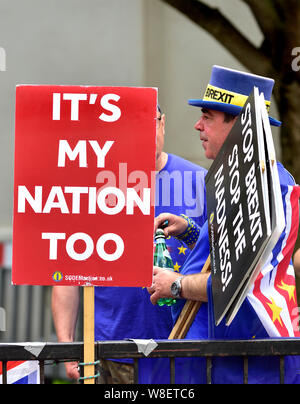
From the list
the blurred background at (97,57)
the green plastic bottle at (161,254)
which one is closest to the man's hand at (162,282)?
the green plastic bottle at (161,254)

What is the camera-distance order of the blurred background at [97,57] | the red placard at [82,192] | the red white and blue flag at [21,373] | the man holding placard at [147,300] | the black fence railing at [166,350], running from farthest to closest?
the blurred background at [97,57] < the man holding placard at [147,300] < the red white and blue flag at [21,373] < the red placard at [82,192] < the black fence railing at [166,350]

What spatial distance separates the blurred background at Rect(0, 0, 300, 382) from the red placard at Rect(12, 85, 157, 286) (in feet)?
16.5

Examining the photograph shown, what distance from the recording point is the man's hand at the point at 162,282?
10.9 feet

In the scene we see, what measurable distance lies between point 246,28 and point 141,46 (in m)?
1.18

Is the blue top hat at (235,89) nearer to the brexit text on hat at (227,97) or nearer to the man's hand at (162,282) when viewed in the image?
the brexit text on hat at (227,97)

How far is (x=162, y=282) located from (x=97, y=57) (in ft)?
16.9

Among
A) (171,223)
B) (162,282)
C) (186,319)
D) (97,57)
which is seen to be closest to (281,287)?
(186,319)

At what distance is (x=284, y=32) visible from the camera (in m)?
5.92

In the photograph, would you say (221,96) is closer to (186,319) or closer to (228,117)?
(228,117)

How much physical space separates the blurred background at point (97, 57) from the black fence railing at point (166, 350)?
517 centimetres

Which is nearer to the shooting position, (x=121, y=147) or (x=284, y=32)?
(x=121, y=147)
